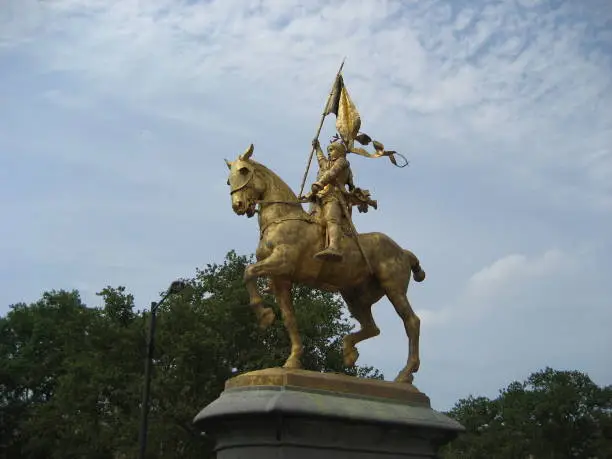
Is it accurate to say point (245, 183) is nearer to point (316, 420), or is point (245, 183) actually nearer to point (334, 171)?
point (334, 171)

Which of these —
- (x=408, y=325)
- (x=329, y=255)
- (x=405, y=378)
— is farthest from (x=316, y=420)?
(x=408, y=325)

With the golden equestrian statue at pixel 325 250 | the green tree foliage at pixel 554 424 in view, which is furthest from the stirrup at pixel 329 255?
the green tree foliage at pixel 554 424

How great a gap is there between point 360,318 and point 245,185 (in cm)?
303

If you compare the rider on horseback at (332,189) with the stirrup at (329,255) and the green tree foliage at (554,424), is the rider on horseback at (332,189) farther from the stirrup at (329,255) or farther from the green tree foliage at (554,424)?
the green tree foliage at (554,424)

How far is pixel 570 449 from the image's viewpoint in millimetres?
50094

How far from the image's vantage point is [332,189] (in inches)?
530

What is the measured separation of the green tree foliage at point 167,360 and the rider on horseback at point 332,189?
51.8ft

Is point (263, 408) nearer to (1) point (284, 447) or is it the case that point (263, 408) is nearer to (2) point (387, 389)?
(1) point (284, 447)

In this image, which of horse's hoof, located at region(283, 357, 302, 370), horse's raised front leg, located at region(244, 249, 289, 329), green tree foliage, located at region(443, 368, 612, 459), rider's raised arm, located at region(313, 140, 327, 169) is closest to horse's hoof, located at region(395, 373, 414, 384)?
horse's hoof, located at region(283, 357, 302, 370)

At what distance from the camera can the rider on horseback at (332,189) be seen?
493 inches

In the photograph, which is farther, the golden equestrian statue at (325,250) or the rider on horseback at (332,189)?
the rider on horseback at (332,189)

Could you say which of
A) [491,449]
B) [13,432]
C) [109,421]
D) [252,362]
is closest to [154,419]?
[109,421]

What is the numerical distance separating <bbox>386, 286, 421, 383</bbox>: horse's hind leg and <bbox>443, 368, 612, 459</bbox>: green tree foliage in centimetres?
3720

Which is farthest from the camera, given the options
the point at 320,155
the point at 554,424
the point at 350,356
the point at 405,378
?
the point at 554,424
